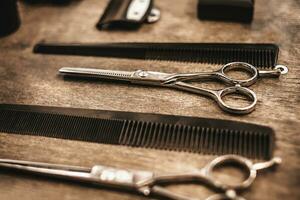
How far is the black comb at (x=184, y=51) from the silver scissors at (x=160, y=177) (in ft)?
1.02

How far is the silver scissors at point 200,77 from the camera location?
0.87 meters

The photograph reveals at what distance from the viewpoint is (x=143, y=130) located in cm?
83

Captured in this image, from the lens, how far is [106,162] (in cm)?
78

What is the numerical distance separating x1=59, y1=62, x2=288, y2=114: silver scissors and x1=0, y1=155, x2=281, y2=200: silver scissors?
14 centimetres

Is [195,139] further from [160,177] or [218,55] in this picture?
[218,55]

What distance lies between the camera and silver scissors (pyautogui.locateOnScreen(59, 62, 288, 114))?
0.87m

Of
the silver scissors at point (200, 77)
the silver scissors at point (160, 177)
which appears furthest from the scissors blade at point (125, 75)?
the silver scissors at point (160, 177)

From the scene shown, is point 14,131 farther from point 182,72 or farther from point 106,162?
point 182,72

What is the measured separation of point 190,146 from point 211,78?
208 mm

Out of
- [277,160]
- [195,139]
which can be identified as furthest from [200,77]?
[277,160]

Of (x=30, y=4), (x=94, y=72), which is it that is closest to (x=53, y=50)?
(x=94, y=72)

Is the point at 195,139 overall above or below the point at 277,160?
below

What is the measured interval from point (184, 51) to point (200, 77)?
125 mm

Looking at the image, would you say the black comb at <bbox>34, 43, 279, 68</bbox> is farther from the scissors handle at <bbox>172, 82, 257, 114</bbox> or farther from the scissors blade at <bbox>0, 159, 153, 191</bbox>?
the scissors blade at <bbox>0, 159, 153, 191</bbox>
